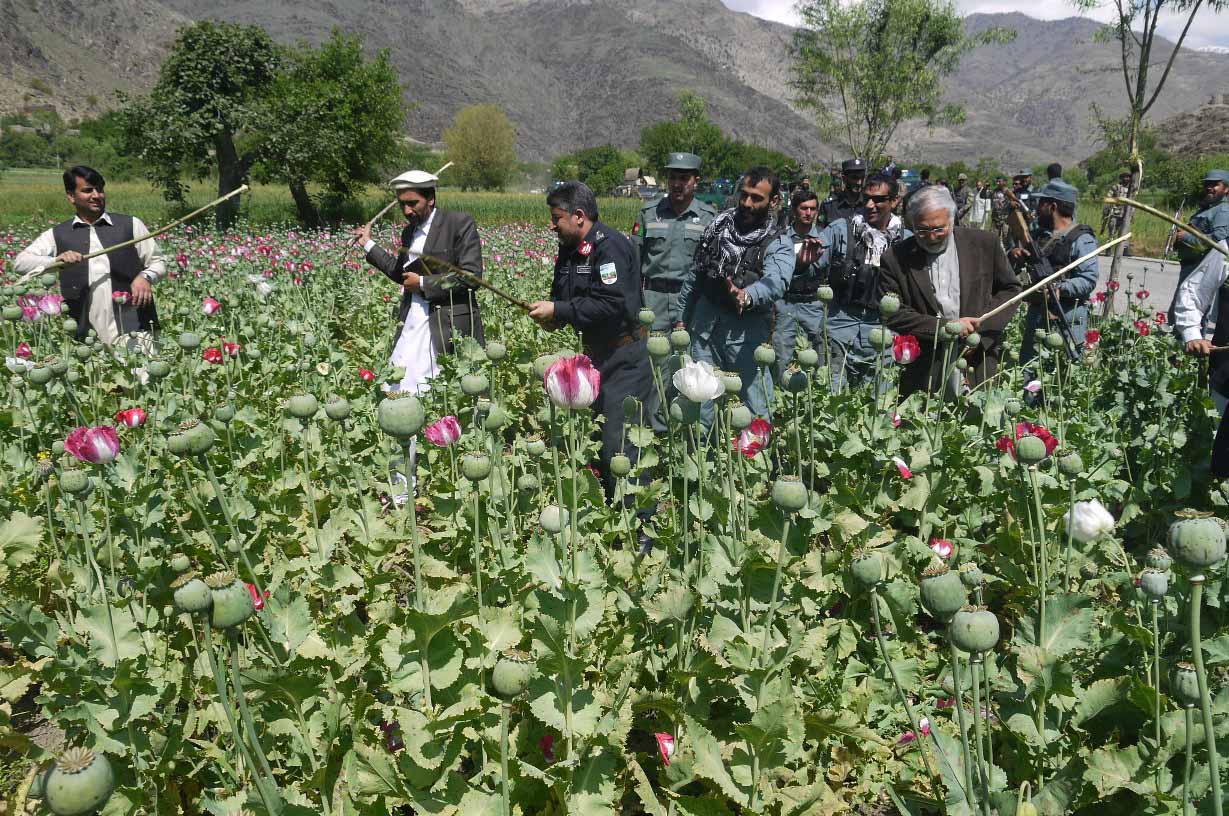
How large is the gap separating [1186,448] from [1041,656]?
2.52 metres

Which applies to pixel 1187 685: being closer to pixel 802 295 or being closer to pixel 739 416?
pixel 739 416

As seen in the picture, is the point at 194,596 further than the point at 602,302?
No

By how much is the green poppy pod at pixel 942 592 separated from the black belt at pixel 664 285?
3.82 m

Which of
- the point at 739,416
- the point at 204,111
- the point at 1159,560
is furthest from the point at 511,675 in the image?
the point at 204,111

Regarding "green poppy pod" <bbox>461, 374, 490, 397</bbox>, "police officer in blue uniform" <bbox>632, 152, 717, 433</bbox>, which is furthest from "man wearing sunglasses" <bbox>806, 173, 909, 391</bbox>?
"green poppy pod" <bbox>461, 374, 490, 397</bbox>

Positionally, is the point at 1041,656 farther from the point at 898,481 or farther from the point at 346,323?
the point at 346,323

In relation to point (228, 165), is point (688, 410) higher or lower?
higher

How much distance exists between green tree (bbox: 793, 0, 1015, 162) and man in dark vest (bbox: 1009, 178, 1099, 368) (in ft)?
83.8

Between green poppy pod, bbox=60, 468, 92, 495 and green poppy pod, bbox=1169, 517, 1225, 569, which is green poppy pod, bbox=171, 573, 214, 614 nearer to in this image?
green poppy pod, bbox=60, 468, 92, 495

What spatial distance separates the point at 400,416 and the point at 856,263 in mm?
3965

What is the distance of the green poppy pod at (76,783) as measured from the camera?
3.07 feet

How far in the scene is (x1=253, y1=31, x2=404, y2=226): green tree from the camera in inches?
941

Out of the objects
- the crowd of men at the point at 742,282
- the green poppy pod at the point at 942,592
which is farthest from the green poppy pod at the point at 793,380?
the green poppy pod at the point at 942,592

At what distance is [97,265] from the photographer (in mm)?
4711
